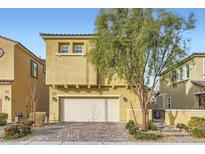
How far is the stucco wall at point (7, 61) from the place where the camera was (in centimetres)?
2405

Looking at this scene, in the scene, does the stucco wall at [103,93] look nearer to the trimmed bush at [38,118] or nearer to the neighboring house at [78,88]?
the neighboring house at [78,88]

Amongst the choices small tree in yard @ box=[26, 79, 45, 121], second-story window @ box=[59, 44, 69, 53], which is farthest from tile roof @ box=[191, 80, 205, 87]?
small tree in yard @ box=[26, 79, 45, 121]

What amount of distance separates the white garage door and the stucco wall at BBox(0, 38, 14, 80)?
14.7 feet

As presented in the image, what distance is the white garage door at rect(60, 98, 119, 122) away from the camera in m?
24.8

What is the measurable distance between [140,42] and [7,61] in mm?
12409

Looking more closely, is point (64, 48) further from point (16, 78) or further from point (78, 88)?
point (16, 78)

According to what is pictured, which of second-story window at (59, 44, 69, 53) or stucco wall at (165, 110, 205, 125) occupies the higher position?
second-story window at (59, 44, 69, 53)

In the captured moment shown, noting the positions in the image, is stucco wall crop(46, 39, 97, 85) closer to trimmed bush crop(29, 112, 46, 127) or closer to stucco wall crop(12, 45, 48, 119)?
stucco wall crop(12, 45, 48, 119)

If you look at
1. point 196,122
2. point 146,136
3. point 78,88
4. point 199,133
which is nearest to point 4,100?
point 78,88

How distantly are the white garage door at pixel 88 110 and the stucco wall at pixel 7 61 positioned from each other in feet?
14.7

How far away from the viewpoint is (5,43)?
2433cm

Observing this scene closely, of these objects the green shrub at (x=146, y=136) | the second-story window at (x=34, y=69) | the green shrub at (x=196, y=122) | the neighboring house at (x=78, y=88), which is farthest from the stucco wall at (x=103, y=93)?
the green shrub at (x=146, y=136)

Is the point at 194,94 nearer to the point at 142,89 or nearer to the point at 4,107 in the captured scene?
the point at 142,89
